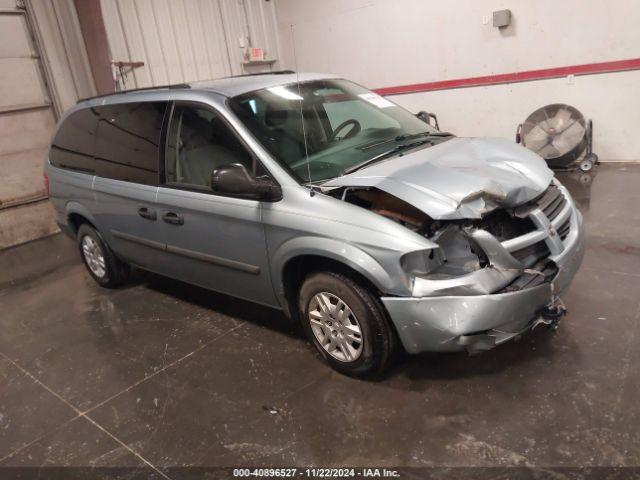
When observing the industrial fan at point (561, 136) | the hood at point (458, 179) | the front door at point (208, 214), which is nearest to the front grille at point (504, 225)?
the hood at point (458, 179)

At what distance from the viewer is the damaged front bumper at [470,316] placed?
2.00m

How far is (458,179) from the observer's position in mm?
2244

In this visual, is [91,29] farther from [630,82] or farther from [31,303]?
[630,82]

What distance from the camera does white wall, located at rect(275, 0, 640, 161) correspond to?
216 inches

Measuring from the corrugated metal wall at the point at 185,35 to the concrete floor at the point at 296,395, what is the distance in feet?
12.7

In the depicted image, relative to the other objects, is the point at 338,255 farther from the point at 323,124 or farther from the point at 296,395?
the point at 323,124

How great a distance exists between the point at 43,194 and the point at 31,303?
8.00 ft

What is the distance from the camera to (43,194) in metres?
5.97

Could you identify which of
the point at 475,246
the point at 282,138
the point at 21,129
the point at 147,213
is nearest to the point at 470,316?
the point at 475,246

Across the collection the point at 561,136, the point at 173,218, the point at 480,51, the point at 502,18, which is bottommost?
the point at 561,136

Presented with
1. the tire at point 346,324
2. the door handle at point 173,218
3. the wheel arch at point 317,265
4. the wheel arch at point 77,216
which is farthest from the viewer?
the wheel arch at point 77,216

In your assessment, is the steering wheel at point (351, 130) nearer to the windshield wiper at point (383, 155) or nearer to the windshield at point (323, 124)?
the windshield at point (323, 124)

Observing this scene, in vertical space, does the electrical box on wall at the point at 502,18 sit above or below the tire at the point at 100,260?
above

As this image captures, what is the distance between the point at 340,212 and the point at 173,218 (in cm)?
120
